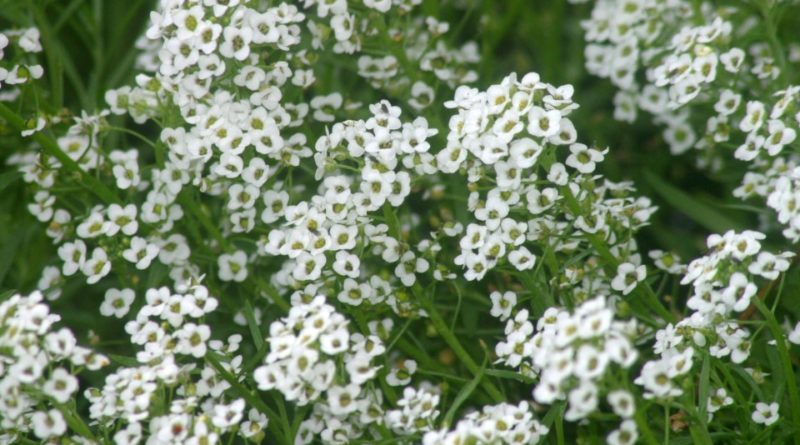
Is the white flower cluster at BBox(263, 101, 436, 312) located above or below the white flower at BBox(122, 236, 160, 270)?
above

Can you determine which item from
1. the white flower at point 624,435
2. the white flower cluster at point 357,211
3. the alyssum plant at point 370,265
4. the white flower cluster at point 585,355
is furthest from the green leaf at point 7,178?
the white flower at point 624,435

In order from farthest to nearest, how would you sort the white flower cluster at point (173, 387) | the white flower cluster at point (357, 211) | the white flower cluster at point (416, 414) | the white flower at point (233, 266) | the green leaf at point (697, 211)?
the green leaf at point (697, 211) → the white flower at point (233, 266) → the white flower cluster at point (357, 211) → the white flower cluster at point (416, 414) → the white flower cluster at point (173, 387)

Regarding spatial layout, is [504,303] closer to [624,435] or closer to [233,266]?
[624,435]

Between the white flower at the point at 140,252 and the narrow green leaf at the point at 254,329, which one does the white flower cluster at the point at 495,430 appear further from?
the white flower at the point at 140,252

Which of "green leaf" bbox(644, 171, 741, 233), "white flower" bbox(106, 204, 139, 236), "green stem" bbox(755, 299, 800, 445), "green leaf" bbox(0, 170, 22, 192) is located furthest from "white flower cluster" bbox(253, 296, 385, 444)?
"green leaf" bbox(644, 171, 741, 233)

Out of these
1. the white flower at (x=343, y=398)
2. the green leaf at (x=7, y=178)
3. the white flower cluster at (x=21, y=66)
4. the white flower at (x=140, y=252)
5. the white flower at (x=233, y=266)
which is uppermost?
the white flower cluster at (x=21, y=66)

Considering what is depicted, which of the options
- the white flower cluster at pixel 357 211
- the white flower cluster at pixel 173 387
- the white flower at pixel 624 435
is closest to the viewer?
the white flower at pixel 624 435

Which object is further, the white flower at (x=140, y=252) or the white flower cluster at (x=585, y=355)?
the white flower at (x=140, y=252)

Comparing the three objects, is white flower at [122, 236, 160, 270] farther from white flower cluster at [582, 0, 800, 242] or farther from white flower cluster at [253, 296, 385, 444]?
white flower cluster at [582, 0, 800, 242]
